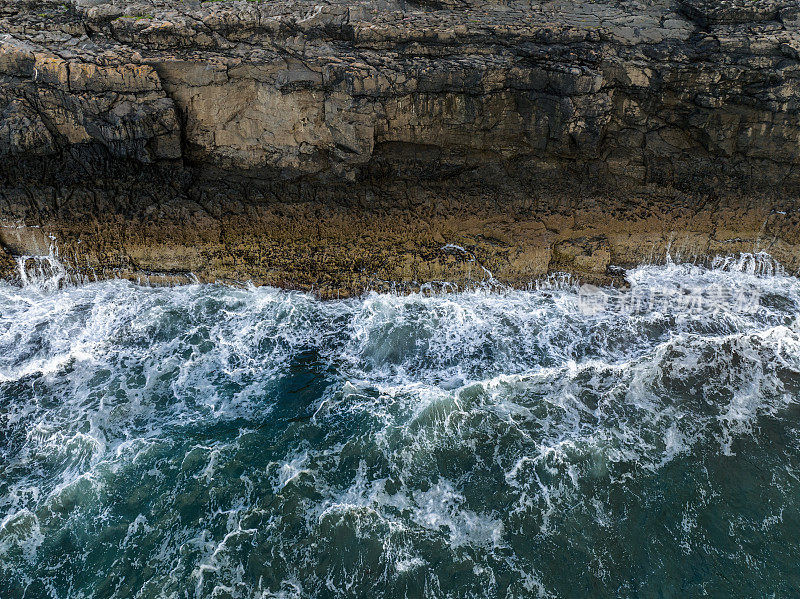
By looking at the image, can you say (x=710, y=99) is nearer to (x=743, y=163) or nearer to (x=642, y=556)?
(x=743, y=163)

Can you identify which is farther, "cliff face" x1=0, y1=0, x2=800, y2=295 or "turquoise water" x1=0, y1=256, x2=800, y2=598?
"cliff face" x1=0, y1=0, x2=800, y2=295

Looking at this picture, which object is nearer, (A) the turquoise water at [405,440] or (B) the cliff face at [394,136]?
(A) the turquoise water at [405,440]

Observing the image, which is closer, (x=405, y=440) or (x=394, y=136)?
(x=405, y=440)

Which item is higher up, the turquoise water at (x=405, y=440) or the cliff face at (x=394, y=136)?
the cliff face at (x=394, y=136)

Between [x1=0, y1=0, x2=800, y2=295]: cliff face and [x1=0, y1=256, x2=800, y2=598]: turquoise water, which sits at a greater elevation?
[x1=0, y1=0, x2=800, y2=295]: cliff face

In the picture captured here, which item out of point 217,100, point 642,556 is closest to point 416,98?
point 217,100
